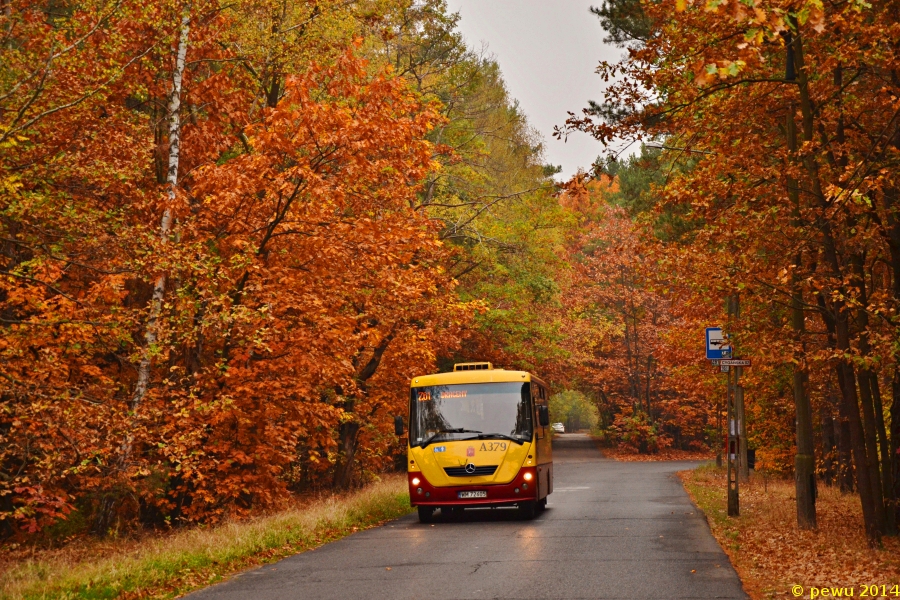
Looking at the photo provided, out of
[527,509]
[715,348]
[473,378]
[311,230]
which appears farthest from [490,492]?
[311,230]

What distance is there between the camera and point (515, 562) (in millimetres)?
11922

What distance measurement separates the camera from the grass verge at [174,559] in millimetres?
10094

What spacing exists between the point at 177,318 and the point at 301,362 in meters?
4.46

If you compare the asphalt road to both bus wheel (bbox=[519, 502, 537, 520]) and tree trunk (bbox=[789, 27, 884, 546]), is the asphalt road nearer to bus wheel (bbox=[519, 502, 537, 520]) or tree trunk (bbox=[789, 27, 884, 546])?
Answer: bus wheel (bbox=[519, 502, 537, 520])

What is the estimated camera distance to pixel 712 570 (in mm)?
10977

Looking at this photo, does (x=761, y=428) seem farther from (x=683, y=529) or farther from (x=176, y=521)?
(x=176, y=521)

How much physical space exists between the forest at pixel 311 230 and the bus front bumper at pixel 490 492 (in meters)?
2.68

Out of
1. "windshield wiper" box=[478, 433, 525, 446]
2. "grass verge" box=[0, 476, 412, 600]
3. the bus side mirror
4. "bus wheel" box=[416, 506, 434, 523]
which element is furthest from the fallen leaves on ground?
"grass verge" box=[0, 476, 412, 600]

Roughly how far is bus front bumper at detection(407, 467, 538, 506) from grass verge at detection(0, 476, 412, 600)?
1.26 meters

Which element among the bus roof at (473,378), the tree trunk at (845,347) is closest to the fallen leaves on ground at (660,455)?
the bus roof at (473,378)

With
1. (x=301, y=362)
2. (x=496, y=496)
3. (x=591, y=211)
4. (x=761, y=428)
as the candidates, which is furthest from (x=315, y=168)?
(x=591, y=211)

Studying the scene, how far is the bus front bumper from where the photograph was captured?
18.2 metres

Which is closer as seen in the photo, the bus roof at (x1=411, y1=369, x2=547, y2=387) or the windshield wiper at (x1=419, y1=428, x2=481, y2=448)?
the windshield wiper at (x1=419, y1=428, x2=481, y2=448)

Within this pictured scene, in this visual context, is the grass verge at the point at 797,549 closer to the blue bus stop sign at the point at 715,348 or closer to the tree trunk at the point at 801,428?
the tree trunk at the point at 801,428
